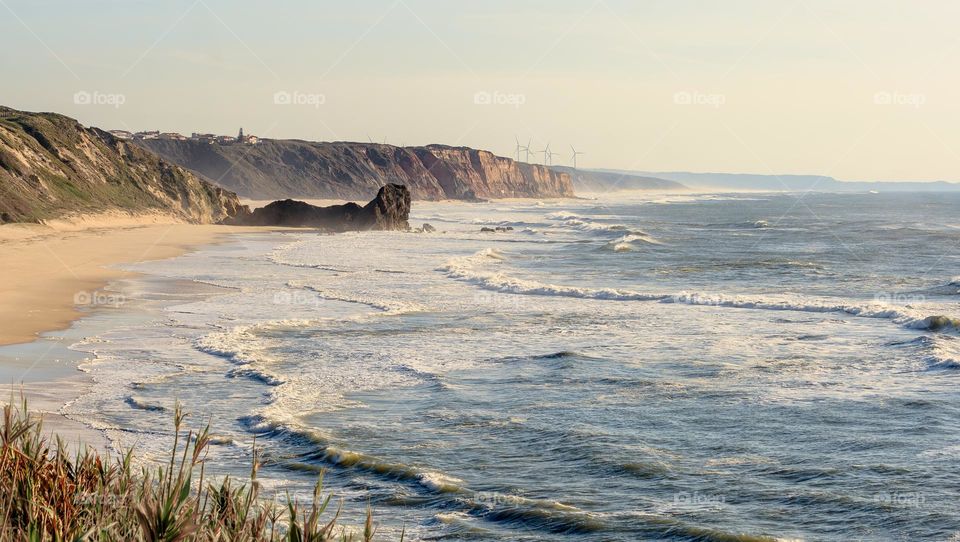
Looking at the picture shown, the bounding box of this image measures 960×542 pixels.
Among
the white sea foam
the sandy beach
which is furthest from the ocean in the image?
the sandy beach

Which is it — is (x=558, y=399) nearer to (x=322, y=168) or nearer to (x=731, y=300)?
(x=731, y=300)

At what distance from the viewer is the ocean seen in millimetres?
9703

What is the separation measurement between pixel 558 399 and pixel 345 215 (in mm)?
56878

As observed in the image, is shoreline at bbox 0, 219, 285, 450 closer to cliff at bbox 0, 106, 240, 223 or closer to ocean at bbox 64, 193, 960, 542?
ocean at bbox 64, 193, 960, 542

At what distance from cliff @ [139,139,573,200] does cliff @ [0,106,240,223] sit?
80.2m

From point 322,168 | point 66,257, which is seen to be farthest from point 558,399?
point 322,168

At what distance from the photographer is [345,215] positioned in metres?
69.9

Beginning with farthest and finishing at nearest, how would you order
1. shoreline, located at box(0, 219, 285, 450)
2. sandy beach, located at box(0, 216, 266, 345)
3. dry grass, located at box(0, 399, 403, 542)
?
sandy beach, located at box(0, 216, 266, 345) < shoreline, located at box(0, 219, 285, 450) < dry grass, located at box(0, 399, 403, 542)

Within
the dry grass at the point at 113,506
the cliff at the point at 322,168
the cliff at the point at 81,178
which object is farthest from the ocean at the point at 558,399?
the cliff at the point at 322,168

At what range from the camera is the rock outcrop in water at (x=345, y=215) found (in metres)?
68.8

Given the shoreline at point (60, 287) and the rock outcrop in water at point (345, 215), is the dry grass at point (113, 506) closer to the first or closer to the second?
the shoreline at point (60, 287)

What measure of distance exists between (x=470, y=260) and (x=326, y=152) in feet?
462

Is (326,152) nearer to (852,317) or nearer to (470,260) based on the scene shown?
(470,260)

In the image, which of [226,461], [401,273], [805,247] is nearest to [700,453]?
[226,461]
